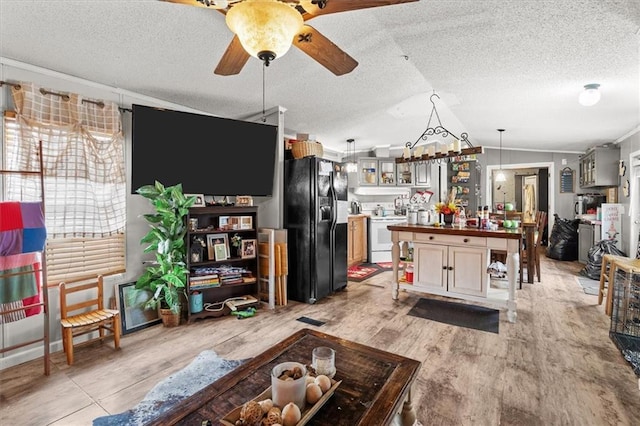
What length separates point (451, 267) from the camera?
3.52 m

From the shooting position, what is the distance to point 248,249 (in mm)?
3670

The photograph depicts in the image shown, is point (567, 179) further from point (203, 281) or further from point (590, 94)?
point (203, 281)

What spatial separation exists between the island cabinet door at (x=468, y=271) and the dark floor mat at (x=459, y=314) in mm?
259

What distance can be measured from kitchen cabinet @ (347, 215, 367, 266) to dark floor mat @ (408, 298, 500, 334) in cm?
199

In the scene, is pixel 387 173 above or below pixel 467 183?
above

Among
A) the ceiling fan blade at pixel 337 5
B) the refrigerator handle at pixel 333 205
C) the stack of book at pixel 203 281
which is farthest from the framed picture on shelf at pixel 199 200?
the ceiling fan blade at pixel 337 5

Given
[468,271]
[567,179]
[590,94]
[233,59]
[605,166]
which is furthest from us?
[567,179]

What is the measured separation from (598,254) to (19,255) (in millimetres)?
7345

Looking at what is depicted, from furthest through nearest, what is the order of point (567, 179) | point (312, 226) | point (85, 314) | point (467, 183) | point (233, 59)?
point (467, 183)
point (567, 179)
point (312, 226)
point (85, 314)
point (233, 59)

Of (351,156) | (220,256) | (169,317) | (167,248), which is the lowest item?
(169,317)

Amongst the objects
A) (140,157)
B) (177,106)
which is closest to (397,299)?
(140,157)

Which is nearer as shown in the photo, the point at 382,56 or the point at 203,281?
the point at 382,56

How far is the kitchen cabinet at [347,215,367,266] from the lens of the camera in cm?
567

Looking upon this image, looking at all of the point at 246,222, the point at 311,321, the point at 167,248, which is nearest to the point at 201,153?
the point at 246,222
